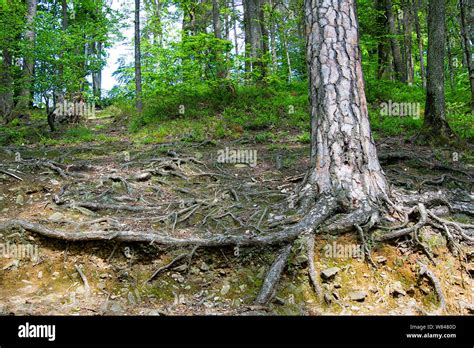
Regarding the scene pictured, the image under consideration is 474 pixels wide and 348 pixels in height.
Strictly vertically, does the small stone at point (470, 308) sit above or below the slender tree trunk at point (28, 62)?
below

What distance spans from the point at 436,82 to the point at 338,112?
20.9 ft

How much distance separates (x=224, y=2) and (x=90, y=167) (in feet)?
78.5

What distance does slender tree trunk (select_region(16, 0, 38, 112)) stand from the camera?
12.5m

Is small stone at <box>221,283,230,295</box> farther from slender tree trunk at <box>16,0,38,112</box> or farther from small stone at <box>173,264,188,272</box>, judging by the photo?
slender tree trunk at <box>16,0,38,112</box>

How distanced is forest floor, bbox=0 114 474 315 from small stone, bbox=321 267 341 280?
1 cm

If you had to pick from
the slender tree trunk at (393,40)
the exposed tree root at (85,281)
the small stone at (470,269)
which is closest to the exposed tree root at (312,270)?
the small stone at (470,269)

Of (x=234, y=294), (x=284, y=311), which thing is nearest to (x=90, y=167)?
(x=234, y=294)

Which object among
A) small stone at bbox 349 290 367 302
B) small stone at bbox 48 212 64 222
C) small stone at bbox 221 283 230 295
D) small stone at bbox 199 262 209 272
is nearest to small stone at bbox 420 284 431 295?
small stone at bbox 349 290 367 302

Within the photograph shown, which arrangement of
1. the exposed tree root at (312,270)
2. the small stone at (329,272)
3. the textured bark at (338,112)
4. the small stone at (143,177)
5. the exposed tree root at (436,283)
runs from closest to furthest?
the exposed tree root at (436,283), the exposed tree root at (312,270), the small stone at (329,272), the textured bark at (338,112), the small stone at (143,177)

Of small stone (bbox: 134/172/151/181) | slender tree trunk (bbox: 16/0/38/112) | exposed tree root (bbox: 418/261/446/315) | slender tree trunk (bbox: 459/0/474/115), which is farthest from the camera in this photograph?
slender tree trunk (bbox: 16/0/38/112)

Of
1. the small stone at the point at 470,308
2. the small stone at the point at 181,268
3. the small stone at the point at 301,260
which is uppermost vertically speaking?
the small stone at the point at 301,260

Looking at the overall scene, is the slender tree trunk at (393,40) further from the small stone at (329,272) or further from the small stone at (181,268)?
the small stone at (181,268)

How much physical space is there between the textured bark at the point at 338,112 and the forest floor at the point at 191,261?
2.36 feet

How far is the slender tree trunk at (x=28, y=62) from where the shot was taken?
1249cm
